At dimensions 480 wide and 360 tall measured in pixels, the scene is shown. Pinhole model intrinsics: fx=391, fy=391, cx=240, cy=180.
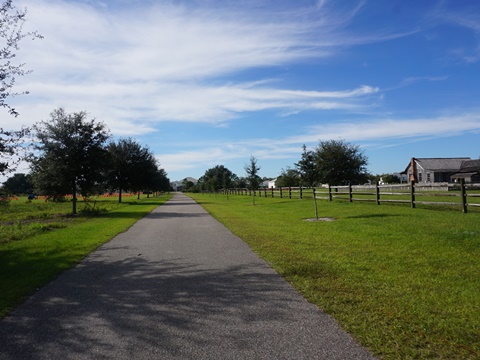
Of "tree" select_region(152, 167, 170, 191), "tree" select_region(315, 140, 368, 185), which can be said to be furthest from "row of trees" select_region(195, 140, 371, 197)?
"tree" select_region(152, 167, 170, 191)

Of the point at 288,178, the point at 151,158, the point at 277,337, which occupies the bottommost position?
the point at 277,337

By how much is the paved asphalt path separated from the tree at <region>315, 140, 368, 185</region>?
28.0 metres

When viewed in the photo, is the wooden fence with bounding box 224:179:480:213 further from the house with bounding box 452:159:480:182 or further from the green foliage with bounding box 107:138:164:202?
the house with bounding box 452:159:480:182

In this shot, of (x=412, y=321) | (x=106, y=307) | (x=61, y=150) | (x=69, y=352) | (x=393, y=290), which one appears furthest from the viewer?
(x=61, y=150)

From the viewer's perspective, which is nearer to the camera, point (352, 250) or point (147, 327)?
point (147, 327)

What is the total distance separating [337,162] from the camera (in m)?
35.2

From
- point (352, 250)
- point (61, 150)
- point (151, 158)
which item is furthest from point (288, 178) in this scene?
point (352, 250)

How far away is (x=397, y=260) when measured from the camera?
25.5 ft

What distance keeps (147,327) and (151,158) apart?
45105mm

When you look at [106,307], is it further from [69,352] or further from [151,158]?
[151,158]

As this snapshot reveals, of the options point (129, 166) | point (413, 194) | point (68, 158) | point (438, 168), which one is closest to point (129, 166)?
point (129, 166)

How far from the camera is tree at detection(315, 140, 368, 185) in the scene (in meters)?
35.0

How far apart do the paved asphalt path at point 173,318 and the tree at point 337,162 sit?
28011 millimetres

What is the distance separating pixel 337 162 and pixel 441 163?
111 feet
